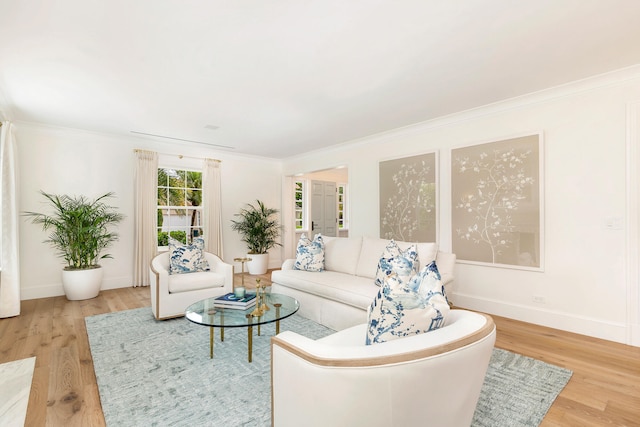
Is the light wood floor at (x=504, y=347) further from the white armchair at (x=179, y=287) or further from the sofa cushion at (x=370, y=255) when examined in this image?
the sofa cushion at (x=370, y=255)

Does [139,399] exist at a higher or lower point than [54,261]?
lower

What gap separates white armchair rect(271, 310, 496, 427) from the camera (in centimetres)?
110

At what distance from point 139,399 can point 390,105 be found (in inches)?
145

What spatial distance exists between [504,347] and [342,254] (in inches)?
76.6

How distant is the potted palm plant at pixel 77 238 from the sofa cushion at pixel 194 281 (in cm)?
174

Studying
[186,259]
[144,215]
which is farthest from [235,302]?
[144,215]

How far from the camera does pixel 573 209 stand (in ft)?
10.5

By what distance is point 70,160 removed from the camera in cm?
485

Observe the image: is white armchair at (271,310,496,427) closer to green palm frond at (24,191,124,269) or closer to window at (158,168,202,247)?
green palm frond at (24,191,124,269)

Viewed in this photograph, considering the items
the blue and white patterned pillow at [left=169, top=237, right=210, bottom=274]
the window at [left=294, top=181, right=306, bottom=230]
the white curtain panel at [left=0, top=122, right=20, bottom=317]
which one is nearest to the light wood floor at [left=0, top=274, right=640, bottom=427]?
the white curtain panel at [left=0, top=122, right=20, bottom=317]

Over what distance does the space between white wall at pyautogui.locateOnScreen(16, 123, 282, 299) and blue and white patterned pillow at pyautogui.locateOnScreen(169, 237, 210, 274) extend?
6.10 ft

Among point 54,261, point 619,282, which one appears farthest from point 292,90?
point 54,261

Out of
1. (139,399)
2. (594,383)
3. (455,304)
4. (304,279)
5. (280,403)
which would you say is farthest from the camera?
(455,304)

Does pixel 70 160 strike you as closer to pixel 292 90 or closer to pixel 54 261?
pixel 54 261
